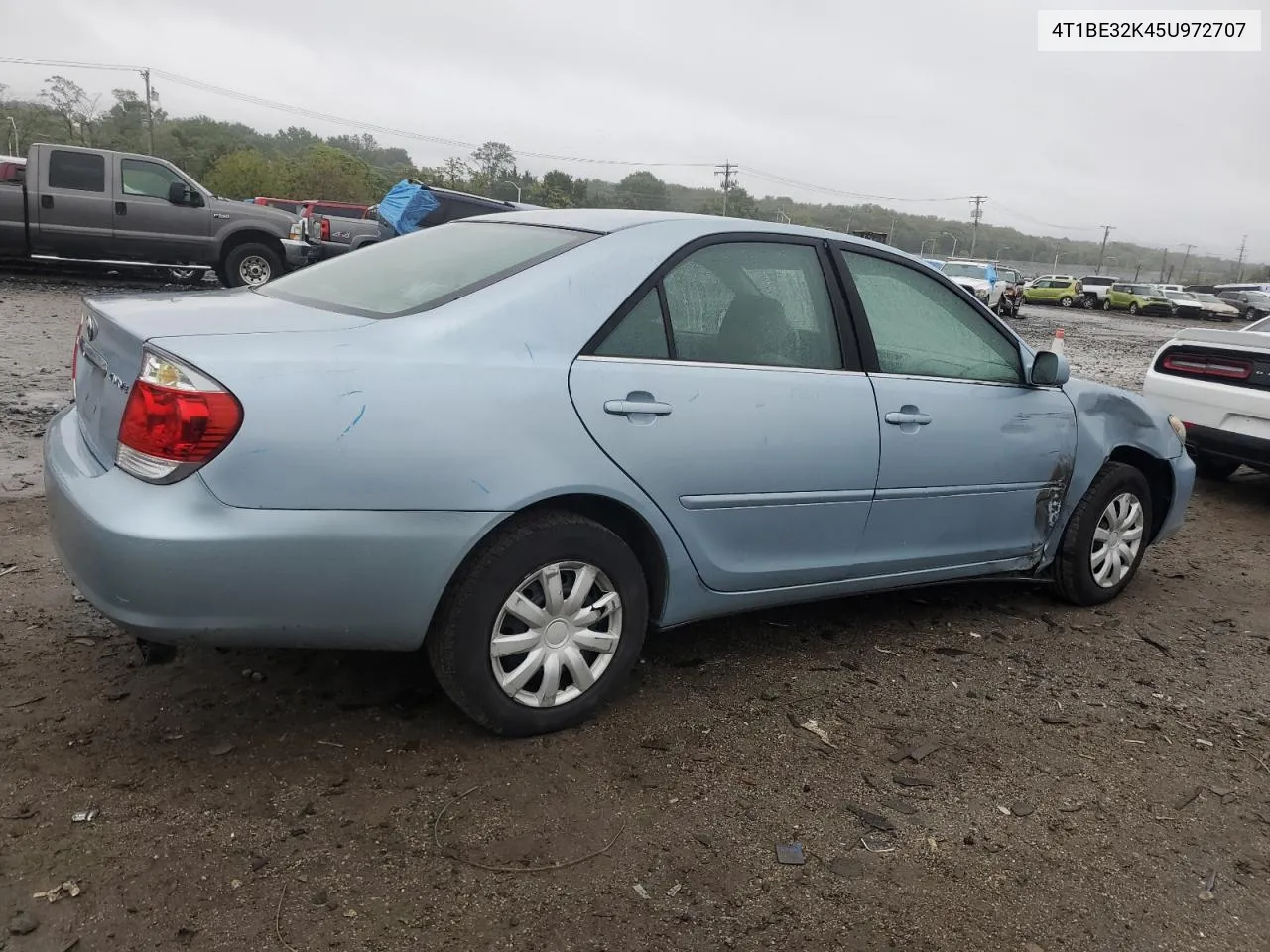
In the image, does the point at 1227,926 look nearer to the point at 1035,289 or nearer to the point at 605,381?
the point at 605,381

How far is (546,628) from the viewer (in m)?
2.83

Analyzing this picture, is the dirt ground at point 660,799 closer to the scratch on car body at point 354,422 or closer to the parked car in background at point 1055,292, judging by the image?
the scratch on car body at point 354,422

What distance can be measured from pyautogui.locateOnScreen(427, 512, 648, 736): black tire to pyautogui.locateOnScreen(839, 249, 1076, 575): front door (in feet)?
3.79

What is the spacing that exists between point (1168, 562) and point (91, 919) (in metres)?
5.31

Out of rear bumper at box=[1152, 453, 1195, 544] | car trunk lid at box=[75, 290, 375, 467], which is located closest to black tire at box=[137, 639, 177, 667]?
car trunk lid at box=[75, 290, 375, 467]

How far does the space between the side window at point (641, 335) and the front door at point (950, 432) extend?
89 centimetres

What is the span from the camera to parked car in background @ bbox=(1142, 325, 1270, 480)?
6.40 meters

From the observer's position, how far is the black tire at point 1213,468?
761cm

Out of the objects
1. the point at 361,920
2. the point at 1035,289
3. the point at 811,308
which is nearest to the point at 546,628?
the point at 361,920

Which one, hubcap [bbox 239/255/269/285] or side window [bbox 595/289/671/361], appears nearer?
side window [bbox 595/289/671/361]

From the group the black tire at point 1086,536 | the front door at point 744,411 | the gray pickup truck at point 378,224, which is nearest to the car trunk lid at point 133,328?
the front door at point 744,411

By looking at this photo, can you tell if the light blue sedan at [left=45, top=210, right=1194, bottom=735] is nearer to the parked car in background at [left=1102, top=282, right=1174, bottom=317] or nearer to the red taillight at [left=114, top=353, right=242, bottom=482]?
the red taillight at [left=114, top=353, right=242, bottom=482]

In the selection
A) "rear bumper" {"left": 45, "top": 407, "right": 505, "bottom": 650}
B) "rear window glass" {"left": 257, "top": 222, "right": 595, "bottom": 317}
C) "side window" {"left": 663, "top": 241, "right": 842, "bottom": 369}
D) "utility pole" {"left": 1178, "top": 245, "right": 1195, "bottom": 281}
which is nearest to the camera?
"rear bumper" {"left": 45, "top": 407, "right": 505, "bottom": 650}

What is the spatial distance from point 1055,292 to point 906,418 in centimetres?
4830
